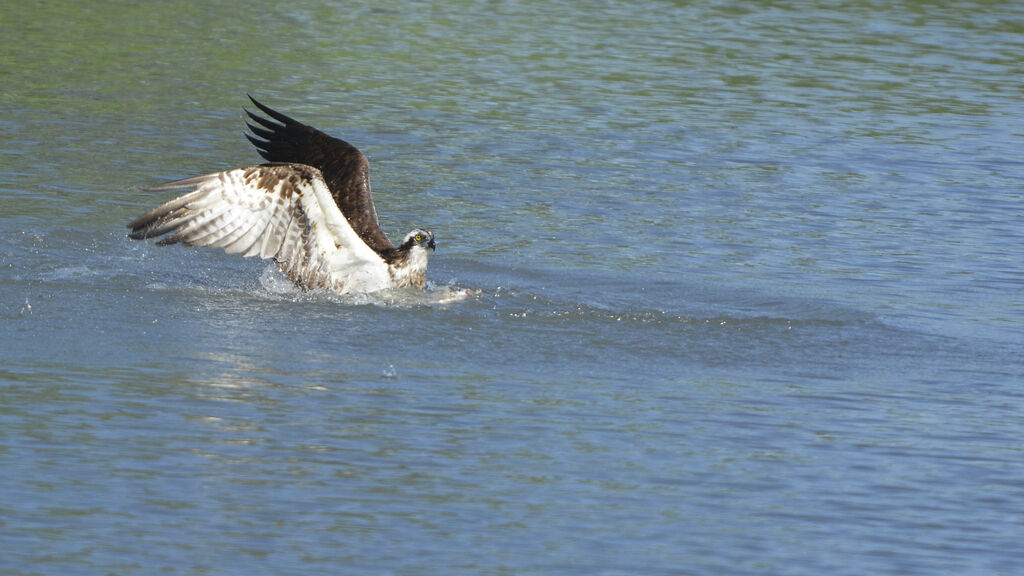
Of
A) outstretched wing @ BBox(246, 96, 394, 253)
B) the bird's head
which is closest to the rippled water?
the bird's head

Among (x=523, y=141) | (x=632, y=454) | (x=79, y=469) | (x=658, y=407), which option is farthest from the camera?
(x=523, y=141)

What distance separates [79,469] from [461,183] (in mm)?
7782

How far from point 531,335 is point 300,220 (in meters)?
1.81

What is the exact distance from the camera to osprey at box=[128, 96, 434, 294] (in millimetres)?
10789

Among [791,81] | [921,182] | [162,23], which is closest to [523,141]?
[921,182]

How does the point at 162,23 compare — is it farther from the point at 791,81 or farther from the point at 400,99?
the point at 791,81

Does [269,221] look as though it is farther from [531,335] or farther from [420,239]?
[531,335]

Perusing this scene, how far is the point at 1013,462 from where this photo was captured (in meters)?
8.32

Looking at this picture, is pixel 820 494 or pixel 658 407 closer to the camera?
pixel 820 494

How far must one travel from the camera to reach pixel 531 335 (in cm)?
1031

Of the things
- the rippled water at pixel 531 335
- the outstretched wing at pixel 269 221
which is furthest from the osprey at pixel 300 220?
the rippled water at pixel 531 335

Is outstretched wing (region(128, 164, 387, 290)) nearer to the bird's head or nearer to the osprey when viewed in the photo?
the osprey

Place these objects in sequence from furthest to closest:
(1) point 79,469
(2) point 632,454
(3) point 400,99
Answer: (3) point 400,99
(2) point 632,454
(1) point 79,469

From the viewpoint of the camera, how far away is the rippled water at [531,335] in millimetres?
7141
